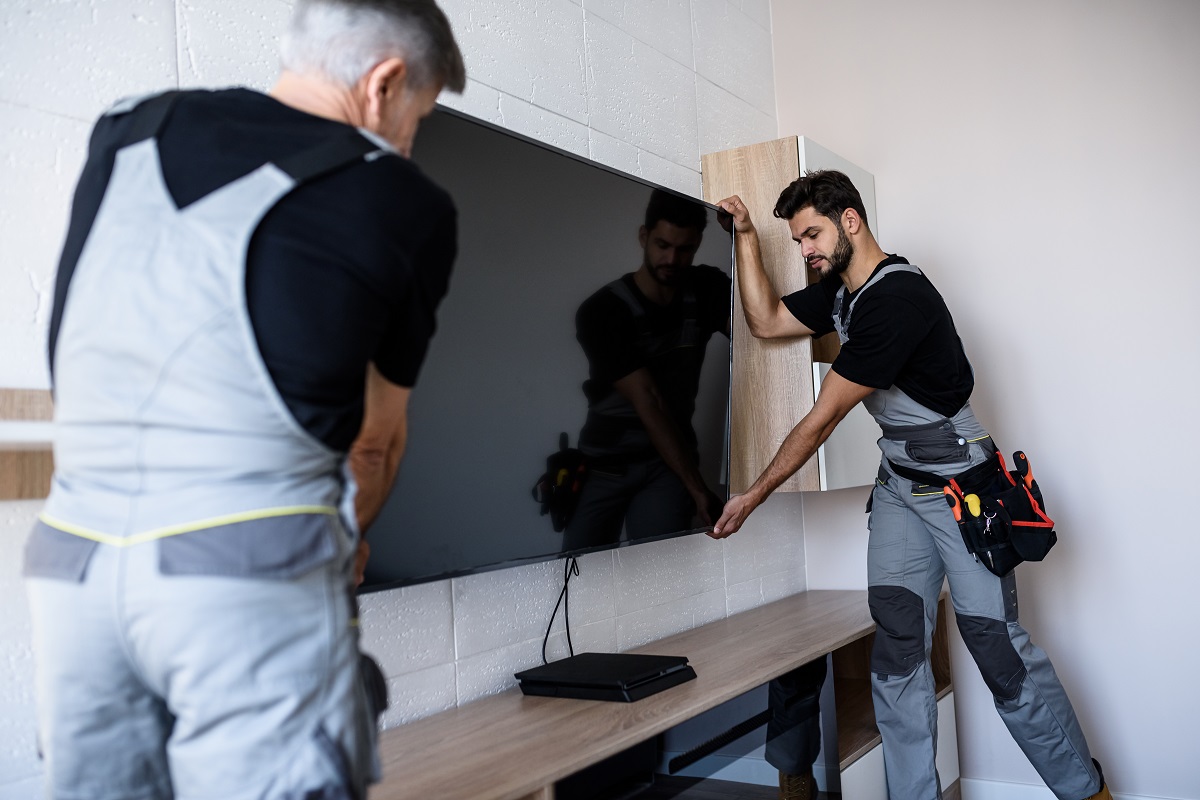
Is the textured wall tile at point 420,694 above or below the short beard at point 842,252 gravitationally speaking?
below

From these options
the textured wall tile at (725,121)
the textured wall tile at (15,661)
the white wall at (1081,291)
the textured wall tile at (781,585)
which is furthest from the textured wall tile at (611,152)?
the textured wall tile at (15,661)

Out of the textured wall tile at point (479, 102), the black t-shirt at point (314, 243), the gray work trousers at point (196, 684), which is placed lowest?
the gray work trousers at point (196, 684)

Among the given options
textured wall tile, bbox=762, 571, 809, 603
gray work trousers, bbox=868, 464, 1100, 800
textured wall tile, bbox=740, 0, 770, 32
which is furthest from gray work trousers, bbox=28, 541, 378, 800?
textured wall tile, bbox=740, 0, 770, 32

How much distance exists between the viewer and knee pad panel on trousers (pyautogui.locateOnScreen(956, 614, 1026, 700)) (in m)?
2.41

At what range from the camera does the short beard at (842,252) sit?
2.61 meters

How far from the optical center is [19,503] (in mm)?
1348

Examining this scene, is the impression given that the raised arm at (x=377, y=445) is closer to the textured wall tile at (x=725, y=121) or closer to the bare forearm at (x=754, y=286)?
the bare forearm at (x=754, y=286)

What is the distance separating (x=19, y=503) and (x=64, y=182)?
47 centimetres

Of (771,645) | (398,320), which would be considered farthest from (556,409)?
(398,320)

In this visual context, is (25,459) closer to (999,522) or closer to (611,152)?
(611,152)

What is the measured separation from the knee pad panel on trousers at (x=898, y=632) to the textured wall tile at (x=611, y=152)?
51.4 inches

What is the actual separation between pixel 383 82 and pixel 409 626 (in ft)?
3.89

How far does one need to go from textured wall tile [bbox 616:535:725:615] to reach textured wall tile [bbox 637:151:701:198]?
3.31 feet

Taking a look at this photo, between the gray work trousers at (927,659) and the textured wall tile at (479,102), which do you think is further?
the gray work trousers at (927,659)
